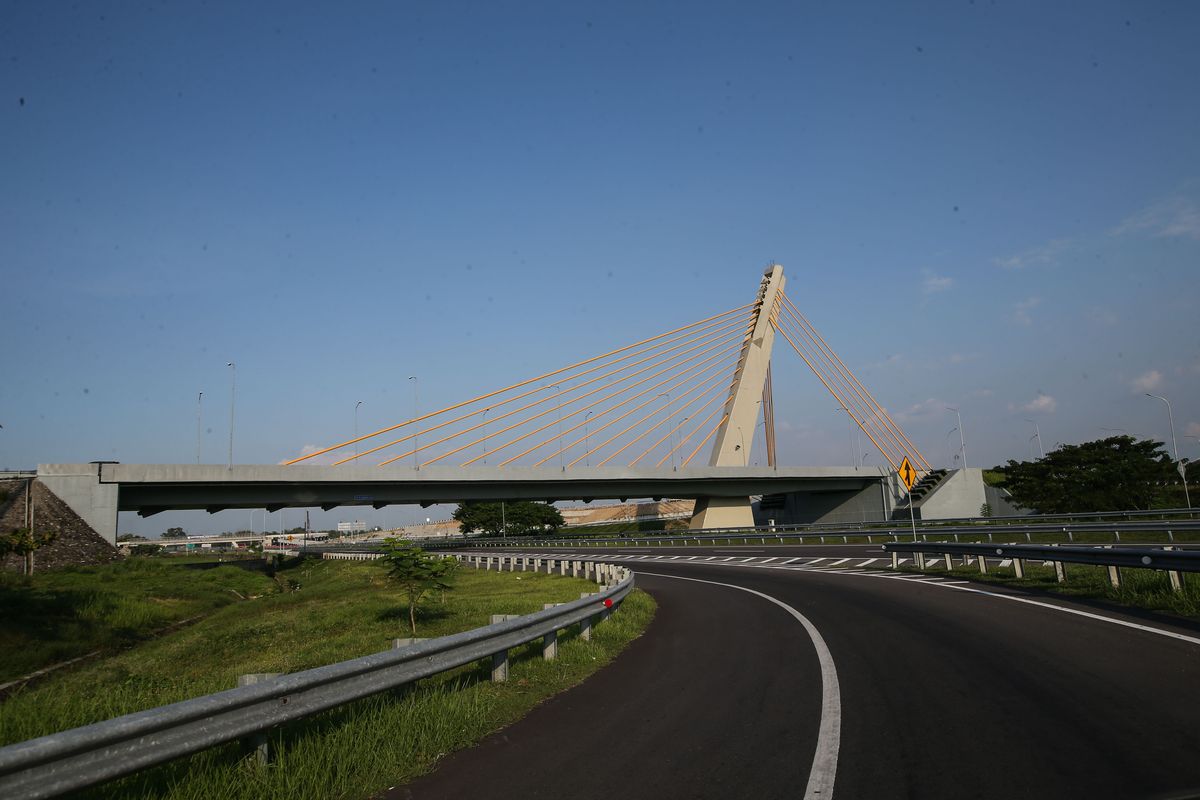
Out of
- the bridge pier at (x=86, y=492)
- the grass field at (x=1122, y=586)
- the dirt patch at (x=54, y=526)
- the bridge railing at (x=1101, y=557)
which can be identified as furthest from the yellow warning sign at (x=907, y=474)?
the bridge pier at (x=86, y=492)

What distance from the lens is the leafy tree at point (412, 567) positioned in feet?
55.4

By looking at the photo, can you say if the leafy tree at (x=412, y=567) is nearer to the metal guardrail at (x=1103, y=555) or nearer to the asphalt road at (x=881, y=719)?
the asphalt road at (x=881, y=719)

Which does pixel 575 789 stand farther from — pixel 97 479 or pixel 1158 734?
pixel 97 479

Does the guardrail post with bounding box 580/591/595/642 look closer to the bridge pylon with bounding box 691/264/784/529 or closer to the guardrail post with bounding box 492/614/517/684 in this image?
the guardrail post with bounding box 492/614/517/684

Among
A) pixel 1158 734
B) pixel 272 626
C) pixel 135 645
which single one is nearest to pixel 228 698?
pixel 1158 734

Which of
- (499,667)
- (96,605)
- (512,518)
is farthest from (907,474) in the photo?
(512,518)

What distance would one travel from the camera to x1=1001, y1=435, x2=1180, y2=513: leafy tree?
2004 inches

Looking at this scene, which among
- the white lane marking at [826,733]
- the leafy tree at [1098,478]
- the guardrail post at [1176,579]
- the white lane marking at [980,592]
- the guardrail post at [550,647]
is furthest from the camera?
the leafy tree at [1098,478]

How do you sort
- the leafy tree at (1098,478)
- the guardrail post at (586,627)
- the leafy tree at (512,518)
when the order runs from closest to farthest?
the guardrail post at (586,627), the leafy tree at (1098,478), the leafy tree at (512,518)

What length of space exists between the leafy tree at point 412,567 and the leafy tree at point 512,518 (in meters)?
90.3

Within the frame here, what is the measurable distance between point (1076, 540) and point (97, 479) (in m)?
47.5

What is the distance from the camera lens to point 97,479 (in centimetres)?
4278

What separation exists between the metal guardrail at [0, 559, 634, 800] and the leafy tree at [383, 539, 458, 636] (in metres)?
9.42

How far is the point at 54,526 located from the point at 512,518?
237ft
